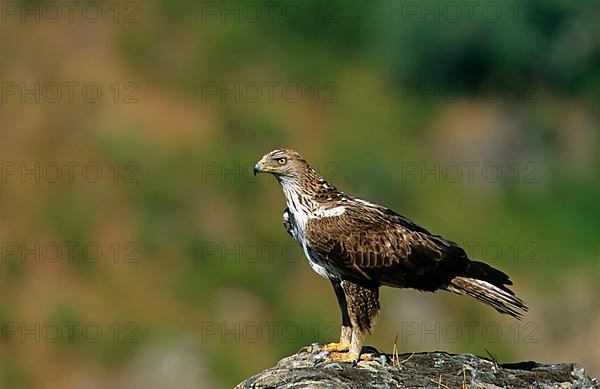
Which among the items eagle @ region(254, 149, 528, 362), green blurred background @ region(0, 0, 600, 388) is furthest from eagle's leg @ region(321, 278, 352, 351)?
green blurred background @ region(0, 0, 600, 388)

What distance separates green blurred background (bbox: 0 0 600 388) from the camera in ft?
86.6

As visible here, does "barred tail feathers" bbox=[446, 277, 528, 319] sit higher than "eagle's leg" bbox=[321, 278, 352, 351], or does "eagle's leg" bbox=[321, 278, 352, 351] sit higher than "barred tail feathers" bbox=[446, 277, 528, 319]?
"barred tail feathers" bbox=[446, 277, 528, 319]

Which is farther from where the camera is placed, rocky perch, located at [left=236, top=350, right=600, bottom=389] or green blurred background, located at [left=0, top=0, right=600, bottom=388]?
green blurred background, located at [left=0, top=0, right=600, bottom=388]

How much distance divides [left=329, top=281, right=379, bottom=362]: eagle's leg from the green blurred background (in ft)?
42.1

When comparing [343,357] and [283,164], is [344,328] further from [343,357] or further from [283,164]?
[283,164]

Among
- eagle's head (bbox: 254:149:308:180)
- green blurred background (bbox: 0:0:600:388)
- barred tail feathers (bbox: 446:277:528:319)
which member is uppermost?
eagle's head (bbox: 254:149:308:180)

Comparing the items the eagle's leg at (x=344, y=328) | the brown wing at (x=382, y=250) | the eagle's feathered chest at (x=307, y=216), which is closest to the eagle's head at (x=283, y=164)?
the eagle's feathered chest at (x=307, y=216)

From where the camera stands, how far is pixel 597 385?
40.0ft

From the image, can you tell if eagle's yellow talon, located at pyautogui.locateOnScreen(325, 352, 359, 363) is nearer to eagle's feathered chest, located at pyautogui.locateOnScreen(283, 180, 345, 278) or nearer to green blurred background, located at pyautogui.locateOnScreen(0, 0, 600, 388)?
eagle's feathered chest, located at pyautogui.locateOnScreen(283, 180, 345, 278)

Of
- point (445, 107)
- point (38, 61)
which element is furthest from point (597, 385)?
point (445, 107)

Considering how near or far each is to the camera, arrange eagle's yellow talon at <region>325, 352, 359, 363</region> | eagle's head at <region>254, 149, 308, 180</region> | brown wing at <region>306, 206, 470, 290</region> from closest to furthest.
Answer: eagle's yellow talon at <region>325, 352, 359, 363</region> → brown wing at <region>306, 206, 470, 290</region> → eagle's head at <region>254, 149, 308, 180</region>

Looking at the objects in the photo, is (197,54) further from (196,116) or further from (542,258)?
(542,258)

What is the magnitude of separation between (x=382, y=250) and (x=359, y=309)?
1.94 feet

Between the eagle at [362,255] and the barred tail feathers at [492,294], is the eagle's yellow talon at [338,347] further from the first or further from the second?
the barred tail feathers at [492,294]
